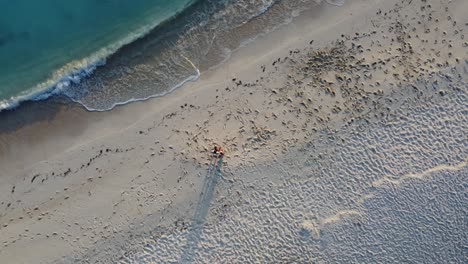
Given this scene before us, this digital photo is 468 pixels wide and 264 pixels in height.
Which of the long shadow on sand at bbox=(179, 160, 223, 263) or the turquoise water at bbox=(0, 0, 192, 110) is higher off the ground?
the turquoise water at bbox=(0, 0, 192, 110)

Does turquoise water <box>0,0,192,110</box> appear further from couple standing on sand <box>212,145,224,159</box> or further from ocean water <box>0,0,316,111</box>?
couple standing on sand <box>212,145,224,159</box>

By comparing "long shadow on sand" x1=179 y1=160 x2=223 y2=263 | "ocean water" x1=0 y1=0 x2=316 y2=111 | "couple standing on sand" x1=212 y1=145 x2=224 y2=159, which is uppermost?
"ocean water" x1=0 y1=0 x2=316 y2=111

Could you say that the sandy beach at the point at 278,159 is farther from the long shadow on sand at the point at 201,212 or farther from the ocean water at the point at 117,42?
the ocean water at the point at 117,42

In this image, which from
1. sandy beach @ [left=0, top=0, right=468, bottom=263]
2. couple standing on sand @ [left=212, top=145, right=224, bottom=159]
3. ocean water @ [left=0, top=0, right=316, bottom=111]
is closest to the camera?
sandy beach @ [left=0, top=0, right=468, bottom=263]

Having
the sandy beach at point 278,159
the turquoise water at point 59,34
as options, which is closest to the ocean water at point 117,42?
the turquoise water at point 59,34

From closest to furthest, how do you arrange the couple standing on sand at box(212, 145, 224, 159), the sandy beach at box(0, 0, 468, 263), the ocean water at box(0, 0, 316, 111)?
Answer: the sandy beach at box(0, 0, 468, 263)
the couple standing on sand at box(212, 145, 224, 159)
the ocean water at box(0, 0, 316, 111)

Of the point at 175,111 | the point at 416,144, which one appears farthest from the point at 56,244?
the point at 416,144

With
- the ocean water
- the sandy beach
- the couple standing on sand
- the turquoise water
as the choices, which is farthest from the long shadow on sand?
the turquoise water
